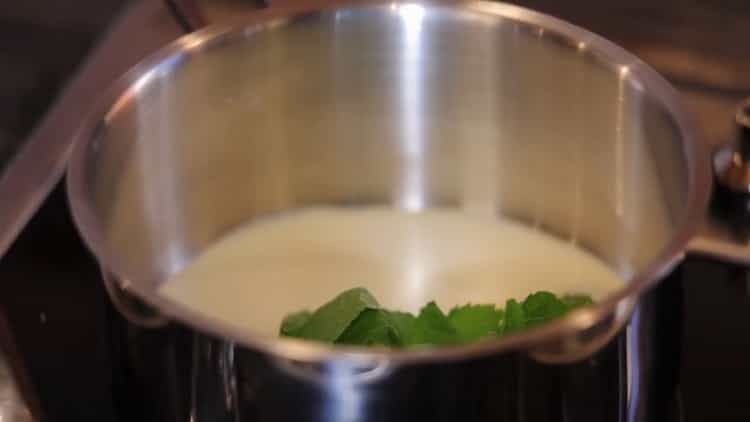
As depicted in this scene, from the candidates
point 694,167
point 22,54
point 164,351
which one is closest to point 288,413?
point 164,351

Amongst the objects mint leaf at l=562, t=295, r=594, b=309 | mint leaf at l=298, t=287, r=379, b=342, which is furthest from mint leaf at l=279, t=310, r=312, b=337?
mint leaf at l=562, t=295, r=594, b=309

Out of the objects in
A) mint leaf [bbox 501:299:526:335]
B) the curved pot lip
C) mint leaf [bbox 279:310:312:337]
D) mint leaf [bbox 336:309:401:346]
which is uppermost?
the curved pot lip

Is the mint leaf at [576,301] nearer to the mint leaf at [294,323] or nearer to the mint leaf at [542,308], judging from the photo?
the mint leaf at [542,308]

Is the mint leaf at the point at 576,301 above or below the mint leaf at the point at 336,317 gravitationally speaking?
below

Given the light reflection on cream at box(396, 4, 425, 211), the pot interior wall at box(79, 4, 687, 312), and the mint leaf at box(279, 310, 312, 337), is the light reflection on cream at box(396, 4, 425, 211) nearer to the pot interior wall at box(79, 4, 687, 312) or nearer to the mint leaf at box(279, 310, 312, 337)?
the pot interior wall at box(79, 4, 687, 312)

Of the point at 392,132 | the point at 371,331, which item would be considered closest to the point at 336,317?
the point at 371,331

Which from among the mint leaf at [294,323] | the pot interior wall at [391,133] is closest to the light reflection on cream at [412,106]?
the pot interior wall at [391,133]

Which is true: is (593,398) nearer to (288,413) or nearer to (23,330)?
(288,413)
